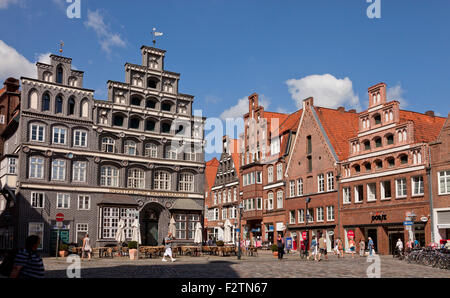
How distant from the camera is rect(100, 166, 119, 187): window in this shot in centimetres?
5088

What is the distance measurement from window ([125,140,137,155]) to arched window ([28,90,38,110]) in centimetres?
961

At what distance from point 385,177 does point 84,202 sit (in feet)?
92.2

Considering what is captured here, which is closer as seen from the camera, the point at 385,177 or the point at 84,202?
the point at 385,177

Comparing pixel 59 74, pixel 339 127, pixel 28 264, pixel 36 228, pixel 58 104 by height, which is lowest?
pixel 28 264

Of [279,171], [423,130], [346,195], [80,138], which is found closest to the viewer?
[423,130]

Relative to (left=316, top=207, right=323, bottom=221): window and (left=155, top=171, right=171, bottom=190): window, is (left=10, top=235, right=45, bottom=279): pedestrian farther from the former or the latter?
(left=316, top=207, right=323, bottom=221): window

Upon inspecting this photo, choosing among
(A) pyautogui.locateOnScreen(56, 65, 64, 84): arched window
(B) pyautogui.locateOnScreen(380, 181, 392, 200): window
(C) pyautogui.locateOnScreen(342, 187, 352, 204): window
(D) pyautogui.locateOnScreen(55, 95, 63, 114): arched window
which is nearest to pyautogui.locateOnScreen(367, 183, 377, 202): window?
(B) pyautogui.locateOnScreen(380, 181, 392, 200): window

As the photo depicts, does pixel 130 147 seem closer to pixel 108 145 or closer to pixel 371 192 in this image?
pixel 108 145

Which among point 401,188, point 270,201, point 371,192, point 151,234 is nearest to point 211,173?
point 270,201

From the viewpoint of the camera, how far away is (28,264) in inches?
379

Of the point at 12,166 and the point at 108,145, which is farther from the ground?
the point at 108,145

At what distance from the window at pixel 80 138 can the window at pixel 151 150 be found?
21.4ft

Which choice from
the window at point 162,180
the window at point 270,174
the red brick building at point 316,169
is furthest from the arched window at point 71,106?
the window at point 270,174
